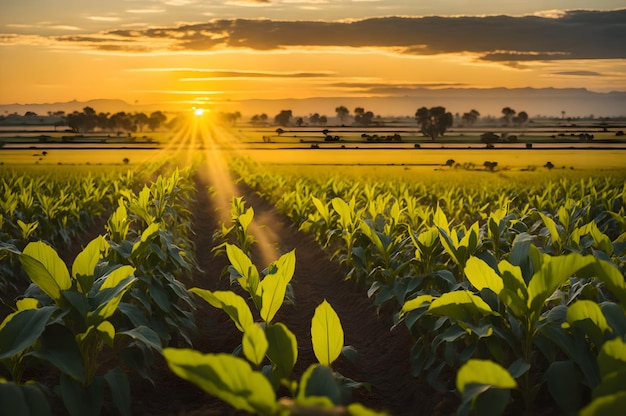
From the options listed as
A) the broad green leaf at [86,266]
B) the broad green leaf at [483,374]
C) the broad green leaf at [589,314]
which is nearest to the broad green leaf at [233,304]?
the broad green leaf at [86,266]

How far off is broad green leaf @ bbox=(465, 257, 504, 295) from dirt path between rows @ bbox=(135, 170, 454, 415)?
3.14ft

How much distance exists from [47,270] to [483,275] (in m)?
2.41

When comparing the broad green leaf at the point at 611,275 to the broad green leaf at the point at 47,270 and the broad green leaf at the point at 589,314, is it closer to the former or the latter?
the broad green leaf at the point at 589,314

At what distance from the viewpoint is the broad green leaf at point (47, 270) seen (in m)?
3.48

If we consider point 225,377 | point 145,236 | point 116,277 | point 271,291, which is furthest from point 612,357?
point 145,236

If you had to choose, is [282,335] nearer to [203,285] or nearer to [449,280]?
[449,280]

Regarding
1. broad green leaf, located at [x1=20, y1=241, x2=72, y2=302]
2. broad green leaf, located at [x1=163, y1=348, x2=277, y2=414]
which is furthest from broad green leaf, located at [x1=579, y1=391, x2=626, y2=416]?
broad green leaf, located at [x1=20, y1=241, x2=72, y2=302]

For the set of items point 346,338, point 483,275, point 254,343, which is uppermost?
point 254,343

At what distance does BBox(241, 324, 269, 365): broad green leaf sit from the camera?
Result: 2514 mm

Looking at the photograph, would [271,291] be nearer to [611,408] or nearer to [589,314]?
[589,314]

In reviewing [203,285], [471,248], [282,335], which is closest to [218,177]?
[203,285]

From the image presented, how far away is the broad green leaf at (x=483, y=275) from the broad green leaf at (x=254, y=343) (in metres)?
1.57

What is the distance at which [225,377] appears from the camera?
1.93 metres

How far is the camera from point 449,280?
485 cm
